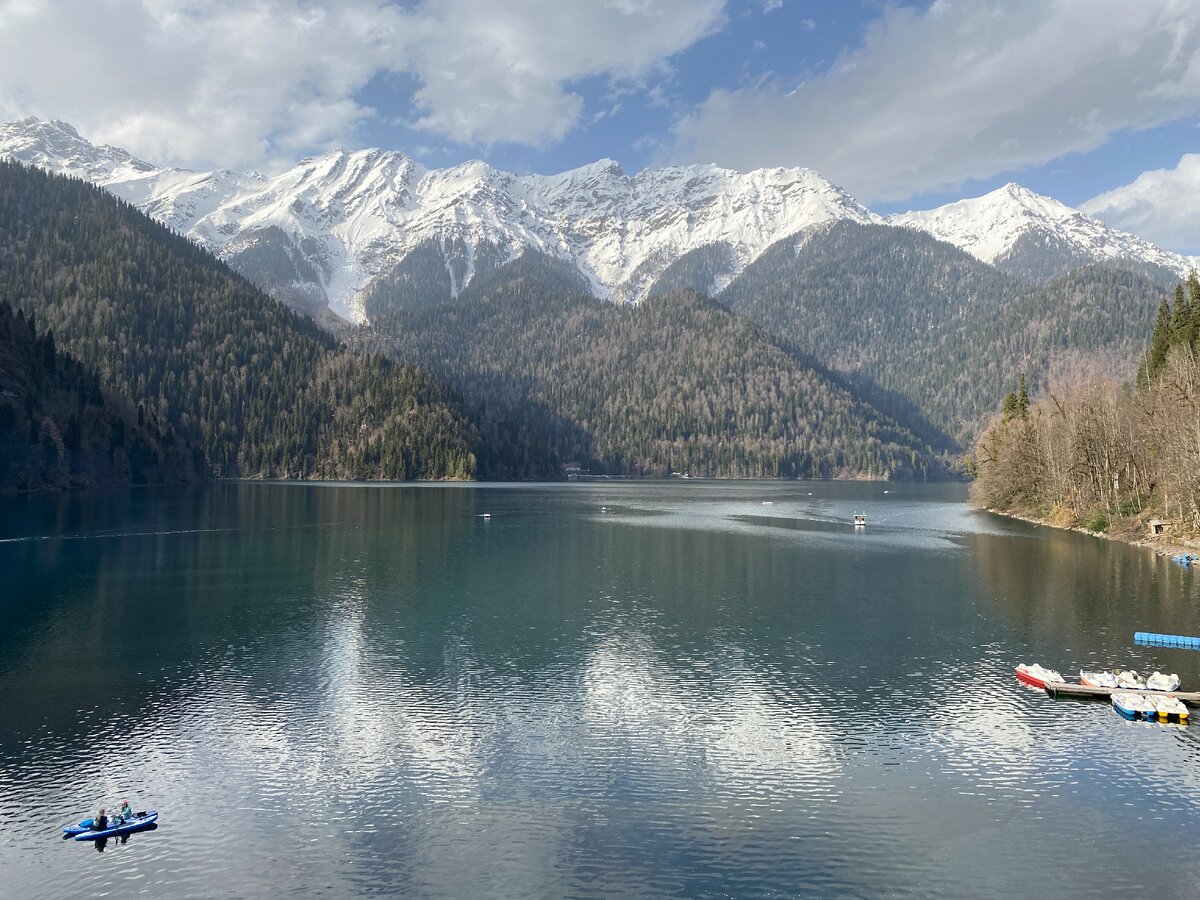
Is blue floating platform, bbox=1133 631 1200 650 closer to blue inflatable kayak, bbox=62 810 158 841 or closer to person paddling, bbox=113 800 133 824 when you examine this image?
blue inflatable kayak, bbox=62 810 158 841

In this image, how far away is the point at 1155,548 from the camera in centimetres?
10669

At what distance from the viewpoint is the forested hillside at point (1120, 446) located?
10450cm

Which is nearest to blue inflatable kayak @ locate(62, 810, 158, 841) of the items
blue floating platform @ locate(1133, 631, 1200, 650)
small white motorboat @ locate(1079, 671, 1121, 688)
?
small white motorboat @ locate(1079, 671, 1121, 688)

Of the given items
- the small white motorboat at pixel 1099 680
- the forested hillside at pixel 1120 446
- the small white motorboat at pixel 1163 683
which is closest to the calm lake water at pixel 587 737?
the small white motorboat at pixel 1099 680

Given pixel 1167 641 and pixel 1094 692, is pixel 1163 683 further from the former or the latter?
pixel 1167 641

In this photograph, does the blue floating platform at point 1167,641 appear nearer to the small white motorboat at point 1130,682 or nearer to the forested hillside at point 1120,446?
the small white motorboat at point 1130,682

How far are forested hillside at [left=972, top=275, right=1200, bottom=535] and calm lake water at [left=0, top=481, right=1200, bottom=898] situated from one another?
23400 mm

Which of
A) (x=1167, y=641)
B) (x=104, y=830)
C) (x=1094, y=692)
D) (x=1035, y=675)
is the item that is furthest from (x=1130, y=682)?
(x=104, y=830)

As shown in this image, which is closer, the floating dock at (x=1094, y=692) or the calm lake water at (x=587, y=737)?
the calm lake water at (x=587, y=737)

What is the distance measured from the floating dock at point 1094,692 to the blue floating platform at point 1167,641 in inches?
477

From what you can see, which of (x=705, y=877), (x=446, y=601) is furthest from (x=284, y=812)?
(x=446, y=601)

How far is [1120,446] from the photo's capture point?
125 metres

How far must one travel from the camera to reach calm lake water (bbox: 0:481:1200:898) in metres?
29.7

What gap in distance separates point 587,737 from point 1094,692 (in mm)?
29742
